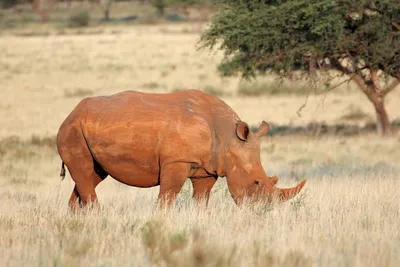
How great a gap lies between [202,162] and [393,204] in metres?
2.26

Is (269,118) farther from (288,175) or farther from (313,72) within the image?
(288,175)

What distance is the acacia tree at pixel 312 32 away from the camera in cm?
1894

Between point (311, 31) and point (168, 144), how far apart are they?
34.2 ft

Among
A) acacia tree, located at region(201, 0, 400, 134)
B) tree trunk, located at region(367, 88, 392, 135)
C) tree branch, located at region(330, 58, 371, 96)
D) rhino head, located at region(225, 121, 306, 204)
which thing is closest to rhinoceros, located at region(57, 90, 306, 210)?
rhino head, located at region(225, 121, 306, 204)

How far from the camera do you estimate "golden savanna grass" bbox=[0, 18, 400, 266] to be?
23.1 feet

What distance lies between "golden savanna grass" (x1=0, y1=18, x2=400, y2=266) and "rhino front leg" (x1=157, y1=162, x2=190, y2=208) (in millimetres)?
154

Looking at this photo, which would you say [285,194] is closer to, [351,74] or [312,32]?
[312,32]

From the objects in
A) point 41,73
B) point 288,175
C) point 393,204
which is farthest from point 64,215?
point 41,73

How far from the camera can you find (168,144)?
30.1ft

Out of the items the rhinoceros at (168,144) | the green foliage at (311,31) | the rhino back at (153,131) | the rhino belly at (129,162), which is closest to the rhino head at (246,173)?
the rhinoceros at (168,144)

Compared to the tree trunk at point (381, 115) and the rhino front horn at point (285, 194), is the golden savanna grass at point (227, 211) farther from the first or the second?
the tree trunk at point (381, 115)

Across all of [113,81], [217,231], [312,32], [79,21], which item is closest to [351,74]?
[312,32]

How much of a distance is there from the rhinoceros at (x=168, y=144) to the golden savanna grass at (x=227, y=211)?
33 centimetres

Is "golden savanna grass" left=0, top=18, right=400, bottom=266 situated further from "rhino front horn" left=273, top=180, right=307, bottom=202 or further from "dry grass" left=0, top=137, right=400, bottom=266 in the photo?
"rhino front horn" left=273, top=180, right=307, bottom=202
